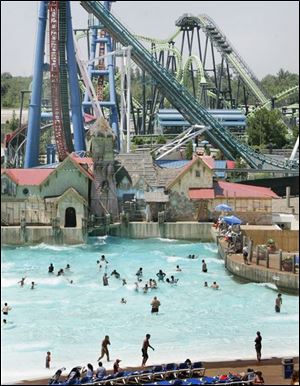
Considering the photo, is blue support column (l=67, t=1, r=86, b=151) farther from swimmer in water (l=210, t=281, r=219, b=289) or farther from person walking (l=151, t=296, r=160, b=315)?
person walking (l=151, t=296, r=160, b=315)

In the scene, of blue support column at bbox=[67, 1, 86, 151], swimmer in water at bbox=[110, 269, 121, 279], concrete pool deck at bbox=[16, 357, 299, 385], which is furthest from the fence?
blue support column at bbox=[67, 1, 86, 151]

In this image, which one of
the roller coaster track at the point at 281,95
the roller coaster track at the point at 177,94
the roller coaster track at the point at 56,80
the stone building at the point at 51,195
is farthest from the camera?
the roller coaster track at the point at 281,95

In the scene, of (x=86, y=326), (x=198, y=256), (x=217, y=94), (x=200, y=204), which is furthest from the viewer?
(x=217, y=94)

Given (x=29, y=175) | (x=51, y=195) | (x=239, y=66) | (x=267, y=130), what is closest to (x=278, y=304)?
(x=51, y=195)

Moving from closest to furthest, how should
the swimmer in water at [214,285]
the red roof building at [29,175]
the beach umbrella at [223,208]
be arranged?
the swimmer in water at [214,285] < the red roof building at [29,175] < the beach umbrella at [223,208]

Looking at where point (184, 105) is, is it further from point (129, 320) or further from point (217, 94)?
point (129, 320)

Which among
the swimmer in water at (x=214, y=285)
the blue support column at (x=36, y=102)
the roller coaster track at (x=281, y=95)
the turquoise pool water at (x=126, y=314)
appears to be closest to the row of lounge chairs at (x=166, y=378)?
the turquoise pool water at (x=126, y=314)

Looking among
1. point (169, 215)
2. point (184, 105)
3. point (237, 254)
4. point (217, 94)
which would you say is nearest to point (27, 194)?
point (237, 254)

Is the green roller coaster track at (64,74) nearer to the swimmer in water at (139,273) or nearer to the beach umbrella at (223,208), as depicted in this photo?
the beach umbrella at (223,208)
